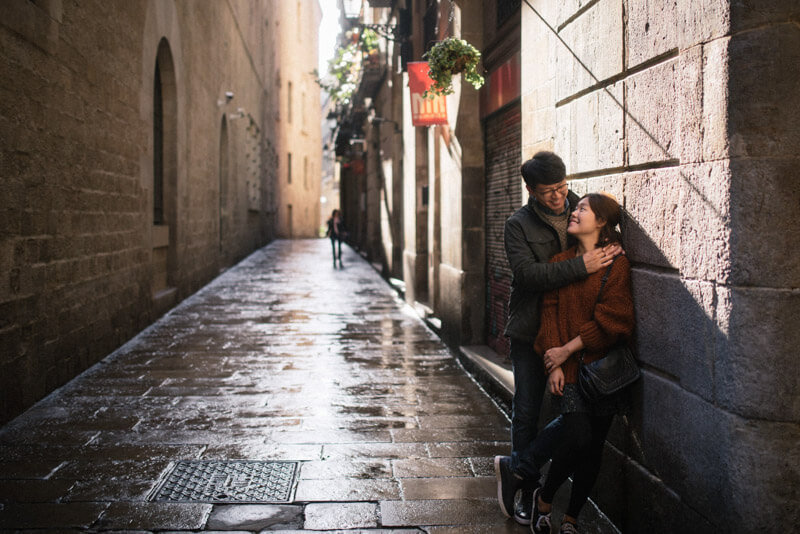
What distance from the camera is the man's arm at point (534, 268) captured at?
313cm

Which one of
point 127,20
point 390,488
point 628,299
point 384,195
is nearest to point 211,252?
point 384,195

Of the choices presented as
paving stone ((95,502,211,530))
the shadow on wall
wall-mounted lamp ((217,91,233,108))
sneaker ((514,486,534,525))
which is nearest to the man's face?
the shadow on wall

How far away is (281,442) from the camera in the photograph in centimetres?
474

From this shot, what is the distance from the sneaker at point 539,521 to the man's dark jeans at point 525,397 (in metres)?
0.12

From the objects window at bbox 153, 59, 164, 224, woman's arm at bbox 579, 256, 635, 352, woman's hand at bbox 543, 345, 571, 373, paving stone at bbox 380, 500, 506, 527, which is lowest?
paving stone at bbox 380, 500, 506, 527

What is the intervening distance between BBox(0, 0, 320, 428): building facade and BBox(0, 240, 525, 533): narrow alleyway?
19.6 inches

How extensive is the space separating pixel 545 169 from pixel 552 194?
0.44 feet

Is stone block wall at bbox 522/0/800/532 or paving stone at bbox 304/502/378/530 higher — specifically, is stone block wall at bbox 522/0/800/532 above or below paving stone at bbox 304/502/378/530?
above

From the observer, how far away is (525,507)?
353 centimetres

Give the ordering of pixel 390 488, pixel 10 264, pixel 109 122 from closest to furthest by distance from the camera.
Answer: pixel 390 488
pixel 10 264
pixel 109 122

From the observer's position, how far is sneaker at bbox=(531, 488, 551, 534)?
333cm

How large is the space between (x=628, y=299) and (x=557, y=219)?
0.50 meters

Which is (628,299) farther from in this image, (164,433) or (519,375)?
(164,433)

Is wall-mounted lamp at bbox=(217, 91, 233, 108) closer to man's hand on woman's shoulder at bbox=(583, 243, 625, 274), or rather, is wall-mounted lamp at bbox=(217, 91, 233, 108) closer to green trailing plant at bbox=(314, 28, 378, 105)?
green trailing plant at bbox=(314, 28, 378, 105)
